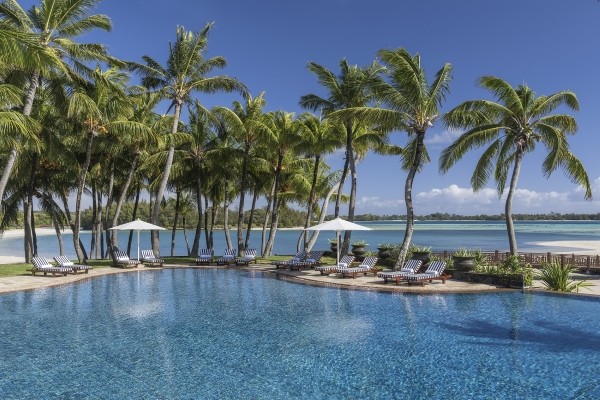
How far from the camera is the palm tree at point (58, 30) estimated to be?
16.7 m

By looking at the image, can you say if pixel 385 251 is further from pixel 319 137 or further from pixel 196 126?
pixel 196 126

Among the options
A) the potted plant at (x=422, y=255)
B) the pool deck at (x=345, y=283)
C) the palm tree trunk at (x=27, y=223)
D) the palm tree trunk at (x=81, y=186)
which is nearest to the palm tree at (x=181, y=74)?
the palm tree trunk at (x=81, y=186)

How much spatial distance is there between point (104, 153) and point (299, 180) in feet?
41.3

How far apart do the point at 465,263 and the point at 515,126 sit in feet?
21.7

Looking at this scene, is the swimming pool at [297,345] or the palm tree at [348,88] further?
the palm tree at [348,88]

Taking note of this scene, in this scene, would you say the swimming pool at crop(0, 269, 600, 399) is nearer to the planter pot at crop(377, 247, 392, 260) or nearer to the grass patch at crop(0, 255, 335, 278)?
the grass patch at crop(0, 255, 335, 278)

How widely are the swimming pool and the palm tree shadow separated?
24mm

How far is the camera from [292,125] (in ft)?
84.0

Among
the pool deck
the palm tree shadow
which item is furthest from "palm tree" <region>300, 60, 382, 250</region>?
the palm tree shadow

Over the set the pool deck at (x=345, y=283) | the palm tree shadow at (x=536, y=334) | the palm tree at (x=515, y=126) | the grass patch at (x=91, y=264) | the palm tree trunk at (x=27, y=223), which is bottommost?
the palm tree shadow at (x=536, y=334)

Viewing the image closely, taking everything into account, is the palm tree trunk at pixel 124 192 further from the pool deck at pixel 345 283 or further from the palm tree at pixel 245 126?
the pool deck at pixel 345 283

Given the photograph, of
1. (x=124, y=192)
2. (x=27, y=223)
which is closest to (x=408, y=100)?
(x=124, y=192)

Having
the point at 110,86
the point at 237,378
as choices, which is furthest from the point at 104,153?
the point at 237,378

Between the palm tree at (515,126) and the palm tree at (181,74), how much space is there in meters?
13.2
